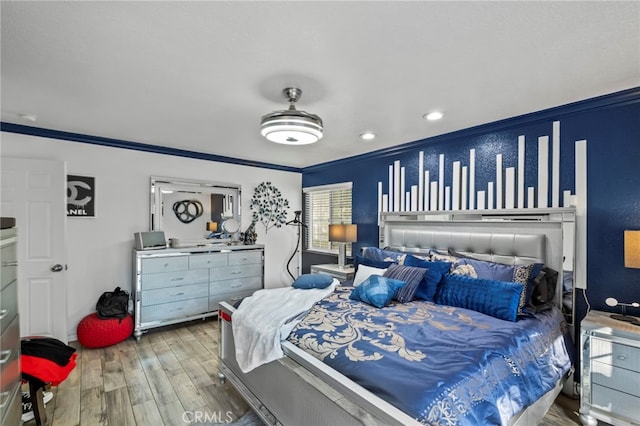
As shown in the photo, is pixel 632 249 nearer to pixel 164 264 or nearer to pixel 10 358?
pixel 10 358

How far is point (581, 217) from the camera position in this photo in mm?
2486

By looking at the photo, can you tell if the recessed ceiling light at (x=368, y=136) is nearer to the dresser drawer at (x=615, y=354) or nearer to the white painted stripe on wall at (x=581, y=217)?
the white painted stripe on wall at (x=581, y=217)

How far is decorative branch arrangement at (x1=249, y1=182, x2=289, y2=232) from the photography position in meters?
5.07

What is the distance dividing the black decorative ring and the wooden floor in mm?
1697

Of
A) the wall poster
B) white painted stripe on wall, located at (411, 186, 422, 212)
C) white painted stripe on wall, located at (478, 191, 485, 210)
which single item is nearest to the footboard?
white painted stripe on wall, located at (478, 191, 485, 210)

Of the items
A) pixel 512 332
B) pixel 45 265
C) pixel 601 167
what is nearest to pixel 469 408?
pixel 512 332

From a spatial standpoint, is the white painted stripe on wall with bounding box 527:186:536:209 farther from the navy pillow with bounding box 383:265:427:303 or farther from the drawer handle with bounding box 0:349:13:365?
the drawer handle with bounding box 0:349:13:365

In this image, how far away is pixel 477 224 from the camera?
311 centimetres

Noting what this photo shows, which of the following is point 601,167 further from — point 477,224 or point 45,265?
point 45,265

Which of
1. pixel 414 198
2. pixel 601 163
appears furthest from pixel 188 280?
pixel 601 163

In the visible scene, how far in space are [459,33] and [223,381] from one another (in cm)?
311

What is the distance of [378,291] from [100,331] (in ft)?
A: 10.2

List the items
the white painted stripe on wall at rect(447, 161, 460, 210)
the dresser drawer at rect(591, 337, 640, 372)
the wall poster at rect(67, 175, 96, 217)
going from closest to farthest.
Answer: the dresser drawer at rect(591, 337, 640, 372) < the white painted stripe on wall at rect(447, 161, 460, 210) < the wall poster at rect(67, 175, 96, 217)

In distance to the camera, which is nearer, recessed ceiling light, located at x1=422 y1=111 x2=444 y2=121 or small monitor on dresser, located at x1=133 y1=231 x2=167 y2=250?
recessed ceiling light, located at x1=422 y1=111 x2=444 y2=121
